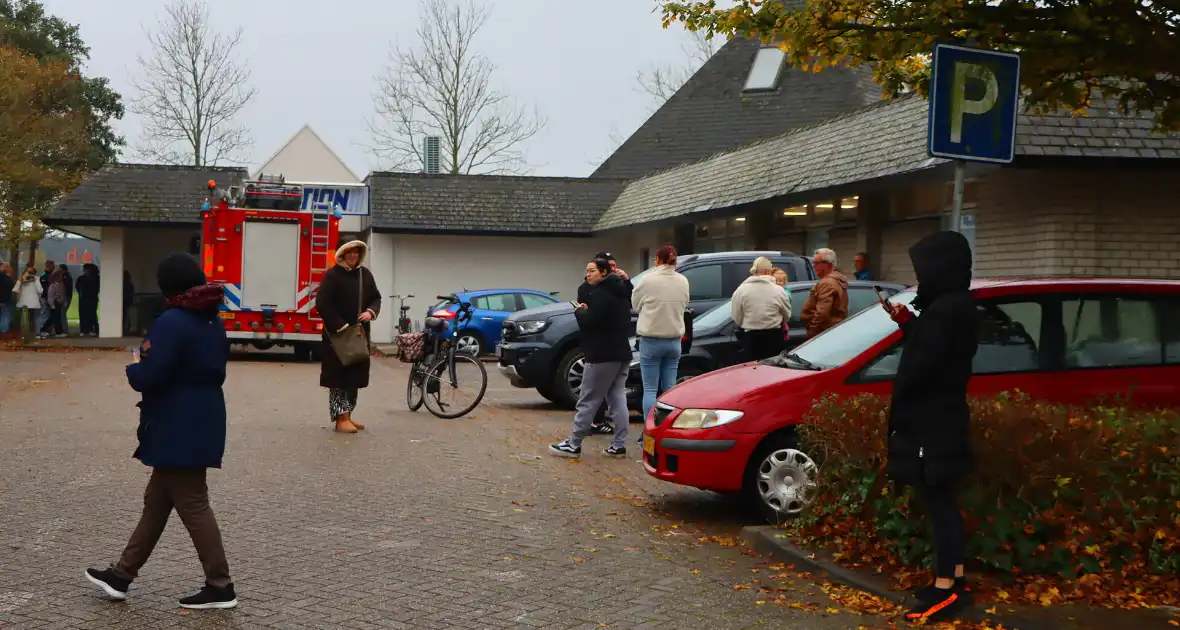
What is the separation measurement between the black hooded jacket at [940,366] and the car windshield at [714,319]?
7.80 meters

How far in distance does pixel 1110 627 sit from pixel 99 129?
185 feet

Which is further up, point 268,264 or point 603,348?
point 268,264

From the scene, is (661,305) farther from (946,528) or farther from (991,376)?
(946,528)

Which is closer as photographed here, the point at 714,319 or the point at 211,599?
the point at 211,599

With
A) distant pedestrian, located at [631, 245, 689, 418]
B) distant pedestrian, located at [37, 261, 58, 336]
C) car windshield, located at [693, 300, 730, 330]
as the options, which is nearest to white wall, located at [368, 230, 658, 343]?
distant pedestrian, located at [37, 261, 58, 336]

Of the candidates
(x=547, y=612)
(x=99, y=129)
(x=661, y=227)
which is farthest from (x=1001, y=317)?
(x=99, y=129)

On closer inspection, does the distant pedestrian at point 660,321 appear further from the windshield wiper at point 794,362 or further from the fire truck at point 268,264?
the fire truck at point 268,264

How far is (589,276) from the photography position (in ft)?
37.2

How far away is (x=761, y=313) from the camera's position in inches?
470

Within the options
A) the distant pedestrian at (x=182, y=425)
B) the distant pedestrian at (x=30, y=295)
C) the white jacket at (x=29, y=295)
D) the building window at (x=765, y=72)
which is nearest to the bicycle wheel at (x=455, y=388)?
the distant pedestrian at (x=182, y=425)

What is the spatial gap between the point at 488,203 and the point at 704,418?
85.1 ft

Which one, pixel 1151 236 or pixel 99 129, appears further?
pixel 99 129

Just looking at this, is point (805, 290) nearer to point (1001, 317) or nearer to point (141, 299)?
point (1001, 317)

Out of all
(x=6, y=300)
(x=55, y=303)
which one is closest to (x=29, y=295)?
(x=55, y=303)
